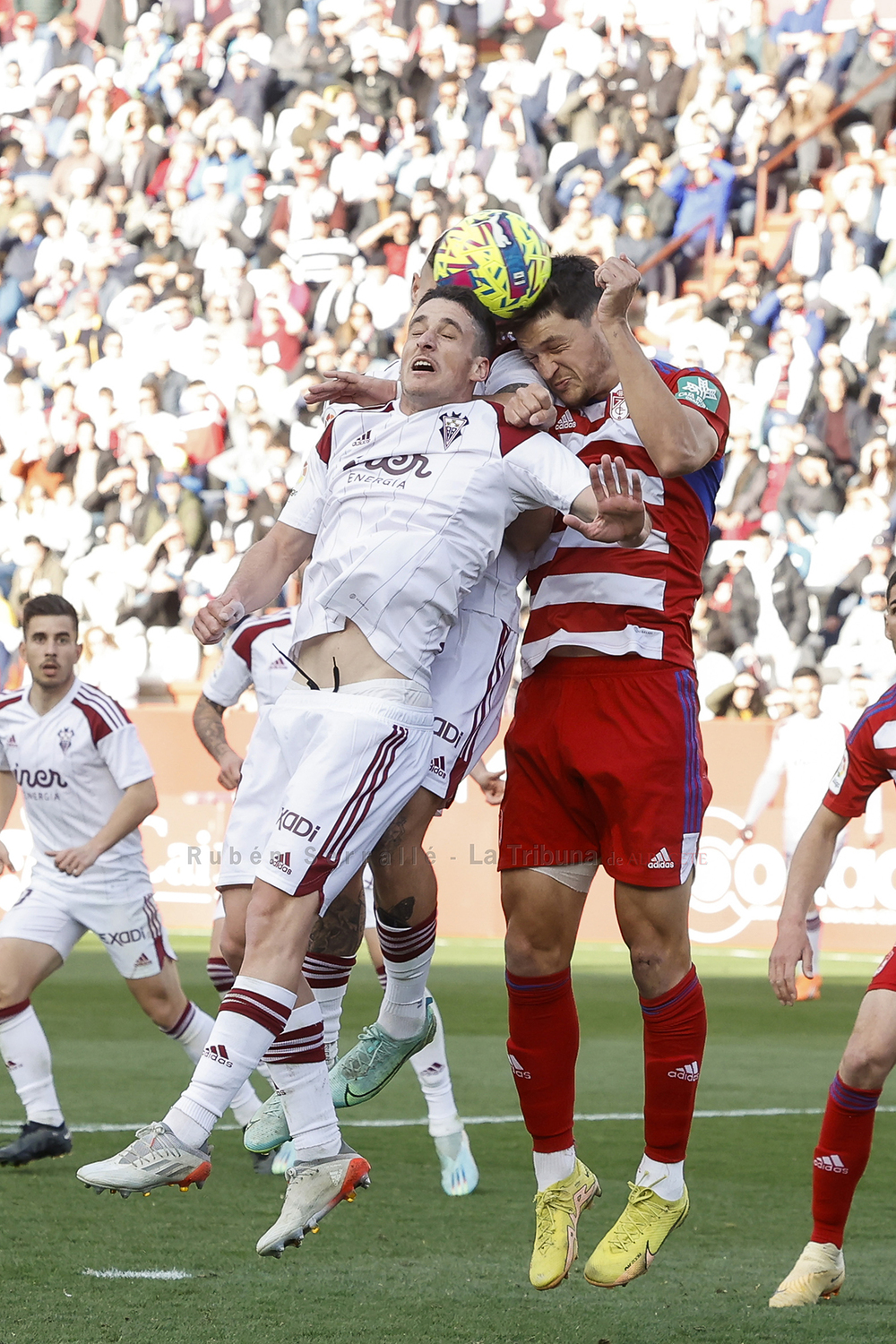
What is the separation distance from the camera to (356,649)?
4371 mm

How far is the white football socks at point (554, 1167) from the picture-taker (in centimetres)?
474

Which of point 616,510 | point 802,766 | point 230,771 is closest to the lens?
point 616,510

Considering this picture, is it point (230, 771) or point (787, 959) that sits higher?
point (787, 959)

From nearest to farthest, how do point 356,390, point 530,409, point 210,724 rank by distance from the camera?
point 530,409 < point 356,390 < point 210,724

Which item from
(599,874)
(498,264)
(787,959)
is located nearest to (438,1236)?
(787,959)

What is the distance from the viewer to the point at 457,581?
4387 mm

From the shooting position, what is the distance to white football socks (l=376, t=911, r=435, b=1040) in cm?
480

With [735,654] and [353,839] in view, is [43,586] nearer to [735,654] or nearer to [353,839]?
[735,654]

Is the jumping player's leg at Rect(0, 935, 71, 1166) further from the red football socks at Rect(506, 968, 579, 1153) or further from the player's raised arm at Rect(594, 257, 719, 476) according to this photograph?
the player's raised arm at Rect(594, 257, 719, 476)

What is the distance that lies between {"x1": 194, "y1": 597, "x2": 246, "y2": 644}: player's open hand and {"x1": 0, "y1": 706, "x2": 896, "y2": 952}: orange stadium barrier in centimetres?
877

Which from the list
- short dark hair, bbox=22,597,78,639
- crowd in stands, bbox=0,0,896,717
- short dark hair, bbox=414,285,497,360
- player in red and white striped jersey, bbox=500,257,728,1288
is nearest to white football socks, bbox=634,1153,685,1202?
player in red and white striped jersey, bbox=500,257,728,1288

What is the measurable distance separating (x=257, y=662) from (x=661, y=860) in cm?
309

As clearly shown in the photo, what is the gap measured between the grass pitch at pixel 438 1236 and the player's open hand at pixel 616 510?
2.12 m

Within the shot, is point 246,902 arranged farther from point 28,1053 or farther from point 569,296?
point 569,296
